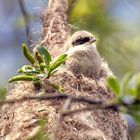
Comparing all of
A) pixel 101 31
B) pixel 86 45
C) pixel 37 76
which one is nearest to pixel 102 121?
pixel 37 76

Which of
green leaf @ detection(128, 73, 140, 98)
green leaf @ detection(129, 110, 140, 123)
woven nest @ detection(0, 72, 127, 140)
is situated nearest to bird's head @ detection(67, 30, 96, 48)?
woven nest @ detection(0, 72, 127, 140)

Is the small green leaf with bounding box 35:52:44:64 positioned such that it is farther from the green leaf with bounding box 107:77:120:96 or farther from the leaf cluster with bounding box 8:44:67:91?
the green leaf with bounding box 107:77:120:96

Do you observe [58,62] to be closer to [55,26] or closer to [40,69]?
[40,69]

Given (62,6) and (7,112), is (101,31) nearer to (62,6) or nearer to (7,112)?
(62,6)

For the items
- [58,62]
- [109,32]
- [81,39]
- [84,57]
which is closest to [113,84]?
[58,62]

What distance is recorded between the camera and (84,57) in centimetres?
395

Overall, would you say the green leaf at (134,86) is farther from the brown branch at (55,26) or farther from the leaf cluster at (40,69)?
the brown branch at (55,26)

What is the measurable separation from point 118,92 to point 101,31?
9.85ft

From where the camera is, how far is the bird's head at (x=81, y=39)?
3.98 m

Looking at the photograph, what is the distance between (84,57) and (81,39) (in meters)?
0.18

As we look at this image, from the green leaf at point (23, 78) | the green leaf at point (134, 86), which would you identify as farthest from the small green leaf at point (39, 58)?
the green leaf at point (134, 86)

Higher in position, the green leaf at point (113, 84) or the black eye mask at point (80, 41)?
the black eye mask at point (80, 41)

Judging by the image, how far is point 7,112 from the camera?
3.44 meters

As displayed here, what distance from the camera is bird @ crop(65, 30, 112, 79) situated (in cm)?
387
